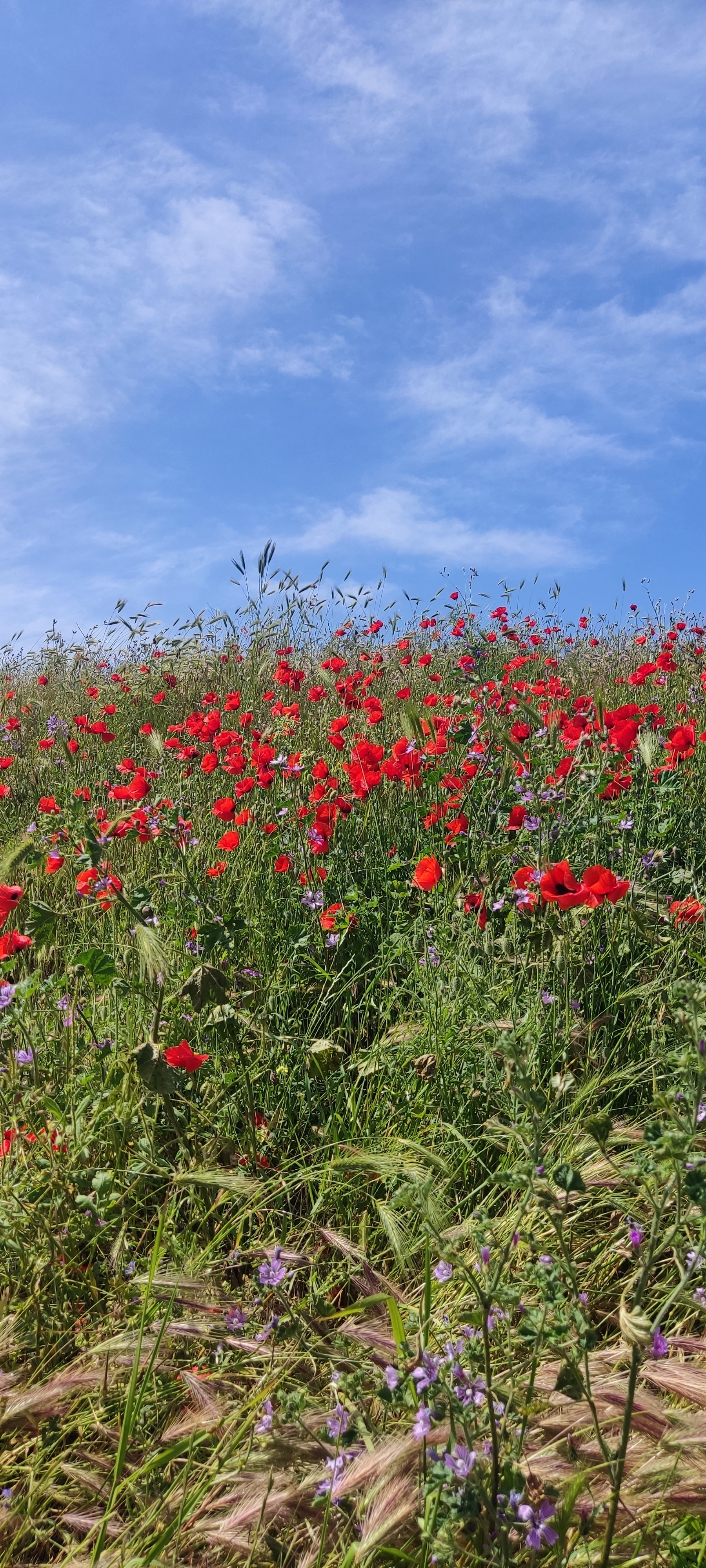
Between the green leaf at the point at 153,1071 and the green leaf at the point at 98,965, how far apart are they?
1.27 feet

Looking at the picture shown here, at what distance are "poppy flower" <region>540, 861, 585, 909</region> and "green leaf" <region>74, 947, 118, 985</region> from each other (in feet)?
3.41

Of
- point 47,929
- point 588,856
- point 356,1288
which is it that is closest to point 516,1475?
point 356,1288

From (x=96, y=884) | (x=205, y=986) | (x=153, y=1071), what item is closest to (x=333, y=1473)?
(x=153, y=1071)

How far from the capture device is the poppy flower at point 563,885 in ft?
7.42

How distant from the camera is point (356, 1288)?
2.16 m

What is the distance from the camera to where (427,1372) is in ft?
4.18

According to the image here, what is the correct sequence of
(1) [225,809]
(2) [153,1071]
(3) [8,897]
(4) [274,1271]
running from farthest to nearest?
(1) [225,809] → (3) [8,897] → (2) [153,1071] → (4) [274,1271]

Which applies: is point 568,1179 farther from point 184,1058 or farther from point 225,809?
point 225,809

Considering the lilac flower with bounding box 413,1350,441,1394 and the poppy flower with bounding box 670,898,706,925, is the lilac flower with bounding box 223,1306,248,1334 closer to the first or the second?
the lilac flower with bounding box 413,1350,441,1394

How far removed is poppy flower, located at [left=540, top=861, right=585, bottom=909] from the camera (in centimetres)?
226

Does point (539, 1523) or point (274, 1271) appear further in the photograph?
point (274, 1271)

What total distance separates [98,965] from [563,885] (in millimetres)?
1120

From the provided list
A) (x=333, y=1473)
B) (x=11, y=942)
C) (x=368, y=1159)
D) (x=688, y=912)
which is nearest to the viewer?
(x=333, y=1473)

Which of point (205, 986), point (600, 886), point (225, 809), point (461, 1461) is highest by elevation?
point (225, 809)
